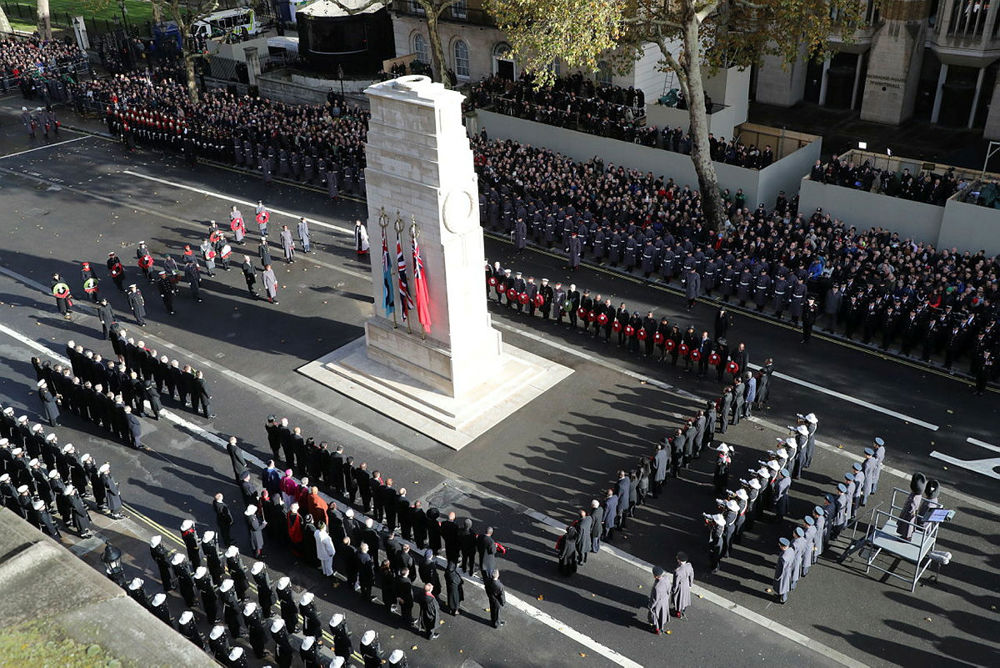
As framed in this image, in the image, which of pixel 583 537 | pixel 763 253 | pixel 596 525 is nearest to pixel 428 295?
pixel 596 525

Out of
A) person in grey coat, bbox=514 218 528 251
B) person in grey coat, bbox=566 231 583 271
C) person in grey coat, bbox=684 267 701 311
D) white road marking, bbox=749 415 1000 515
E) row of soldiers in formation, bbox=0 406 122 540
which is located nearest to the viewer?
row of soldiers in formation, bbox=0 406 122 540

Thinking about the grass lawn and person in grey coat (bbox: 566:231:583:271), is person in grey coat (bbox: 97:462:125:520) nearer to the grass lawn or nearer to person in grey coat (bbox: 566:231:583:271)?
person in grey coat (bbox: 566:231:583:271)

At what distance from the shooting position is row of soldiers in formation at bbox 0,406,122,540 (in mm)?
16203

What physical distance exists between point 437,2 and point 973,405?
29205mm

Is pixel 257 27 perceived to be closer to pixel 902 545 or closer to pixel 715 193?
pixel 715 193

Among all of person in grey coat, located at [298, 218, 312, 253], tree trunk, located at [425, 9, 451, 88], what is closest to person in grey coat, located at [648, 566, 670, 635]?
person in grey coat, located at [298, 218, 312, 253]

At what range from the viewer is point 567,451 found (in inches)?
730

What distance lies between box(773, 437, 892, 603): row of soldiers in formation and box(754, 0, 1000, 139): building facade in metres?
20.9

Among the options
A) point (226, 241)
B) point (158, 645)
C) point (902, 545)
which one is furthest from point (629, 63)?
point (158, 645)

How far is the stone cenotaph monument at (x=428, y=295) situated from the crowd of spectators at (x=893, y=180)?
11.9 m

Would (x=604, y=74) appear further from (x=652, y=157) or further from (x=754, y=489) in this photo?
(x=754, y=489)

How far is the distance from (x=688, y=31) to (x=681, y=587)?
16841mm

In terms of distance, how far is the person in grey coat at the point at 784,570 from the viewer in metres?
14.2

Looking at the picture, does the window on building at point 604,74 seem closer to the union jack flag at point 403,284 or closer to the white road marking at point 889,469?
the union jack flag at point 403,284
